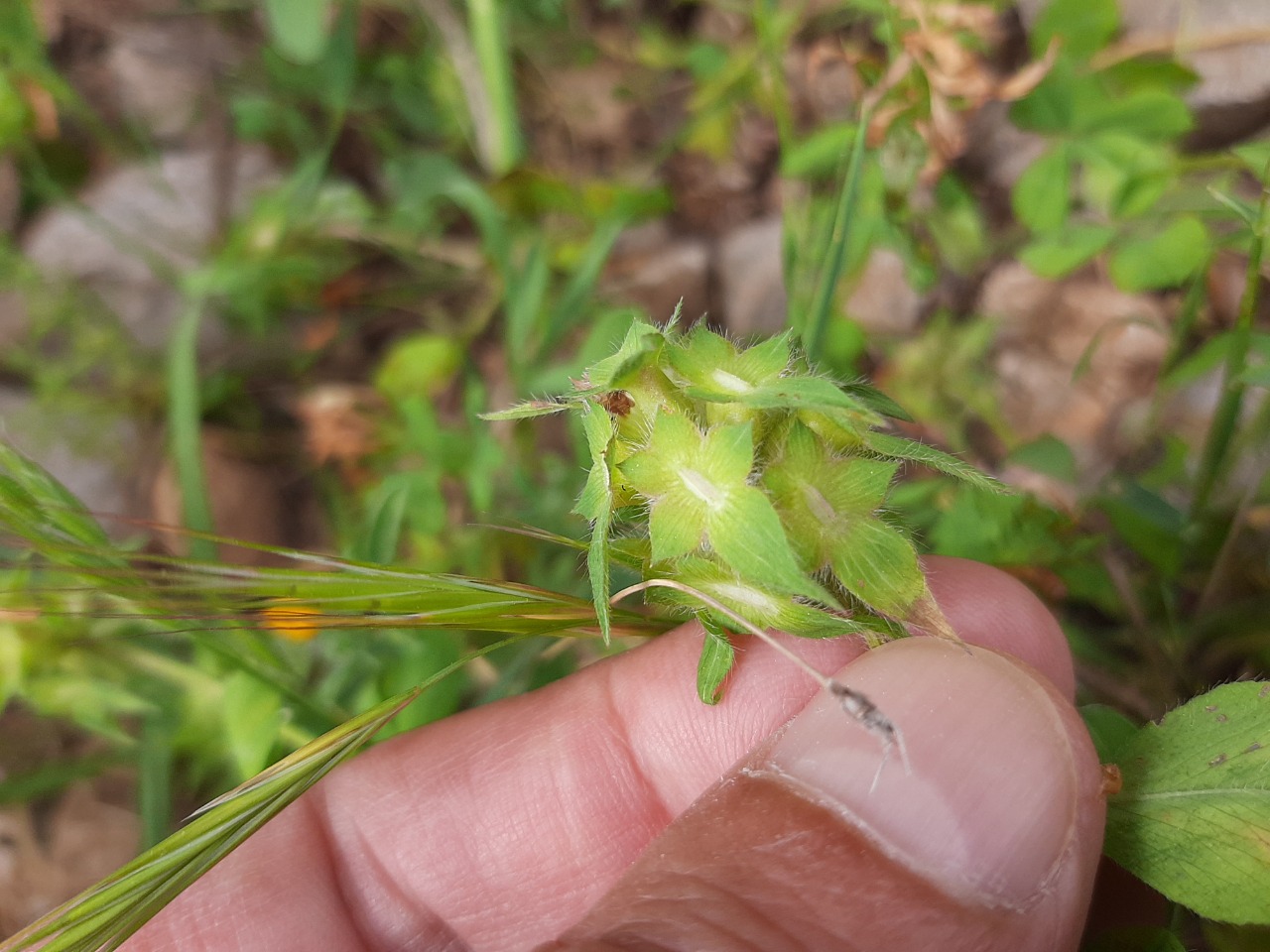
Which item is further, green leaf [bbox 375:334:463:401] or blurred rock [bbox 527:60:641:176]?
blurred rock [bbox 527:60:641:176]

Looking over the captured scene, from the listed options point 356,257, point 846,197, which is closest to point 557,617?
point 846,197

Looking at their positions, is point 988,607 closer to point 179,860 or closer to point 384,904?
point 179,860

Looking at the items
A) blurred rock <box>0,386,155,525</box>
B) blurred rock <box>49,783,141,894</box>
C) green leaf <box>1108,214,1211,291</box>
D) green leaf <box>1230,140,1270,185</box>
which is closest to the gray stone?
blurred rock <box>0,386,155,525</box>

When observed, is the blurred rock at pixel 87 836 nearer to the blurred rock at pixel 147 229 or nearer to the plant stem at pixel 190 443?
the plant stem at pixel 190 443

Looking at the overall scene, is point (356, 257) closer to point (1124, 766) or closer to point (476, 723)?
point (476, 723)

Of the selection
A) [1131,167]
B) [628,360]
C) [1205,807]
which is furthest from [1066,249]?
[628,360]

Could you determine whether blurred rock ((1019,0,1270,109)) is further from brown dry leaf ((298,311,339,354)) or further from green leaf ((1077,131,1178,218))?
brown dry leaf ((298,311,339,354))

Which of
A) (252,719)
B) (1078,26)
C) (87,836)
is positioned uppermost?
(1078,26)
